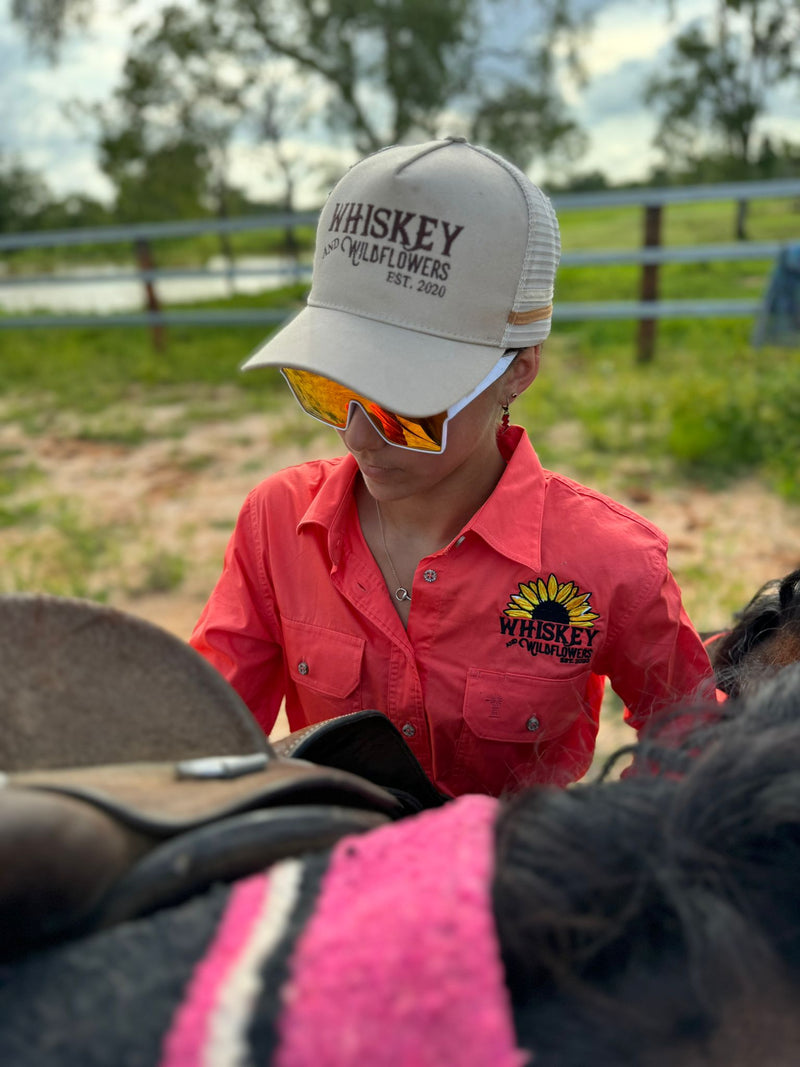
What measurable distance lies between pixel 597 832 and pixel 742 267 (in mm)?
14277

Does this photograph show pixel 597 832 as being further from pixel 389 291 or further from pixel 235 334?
pixel 235 334

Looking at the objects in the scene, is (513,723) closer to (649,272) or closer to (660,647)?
(660,647)

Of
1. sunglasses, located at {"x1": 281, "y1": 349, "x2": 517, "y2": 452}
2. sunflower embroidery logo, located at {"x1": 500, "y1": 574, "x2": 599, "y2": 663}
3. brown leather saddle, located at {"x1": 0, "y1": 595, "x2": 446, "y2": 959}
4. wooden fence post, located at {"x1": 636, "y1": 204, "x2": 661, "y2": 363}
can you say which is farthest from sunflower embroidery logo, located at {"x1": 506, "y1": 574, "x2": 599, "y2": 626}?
wooden fence post, located at {"x1": 636, "y1": 204, "x2": 661, "y2": 363}

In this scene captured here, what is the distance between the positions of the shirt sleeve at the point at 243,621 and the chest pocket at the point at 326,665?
2.2 inches

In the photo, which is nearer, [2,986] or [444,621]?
[2,986]

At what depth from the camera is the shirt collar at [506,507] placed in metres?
1.32

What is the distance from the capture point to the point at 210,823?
0.52 meters

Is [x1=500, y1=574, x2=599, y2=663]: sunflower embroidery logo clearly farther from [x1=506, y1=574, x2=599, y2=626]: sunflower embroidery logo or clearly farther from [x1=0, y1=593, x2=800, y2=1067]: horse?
[x1=0, y1=593, x2=800, y2=1067]: horse

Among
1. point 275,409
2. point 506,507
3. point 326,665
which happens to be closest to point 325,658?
point 326,665

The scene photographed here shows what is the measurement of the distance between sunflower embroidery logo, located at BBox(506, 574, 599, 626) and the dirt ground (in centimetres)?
101

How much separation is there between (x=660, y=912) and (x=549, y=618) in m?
0.85

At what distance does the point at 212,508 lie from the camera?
4.05 m

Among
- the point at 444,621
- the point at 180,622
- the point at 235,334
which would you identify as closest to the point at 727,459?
the point at 180,622

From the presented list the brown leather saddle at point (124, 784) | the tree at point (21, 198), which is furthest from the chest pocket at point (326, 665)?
the tree at point (21, 198)
